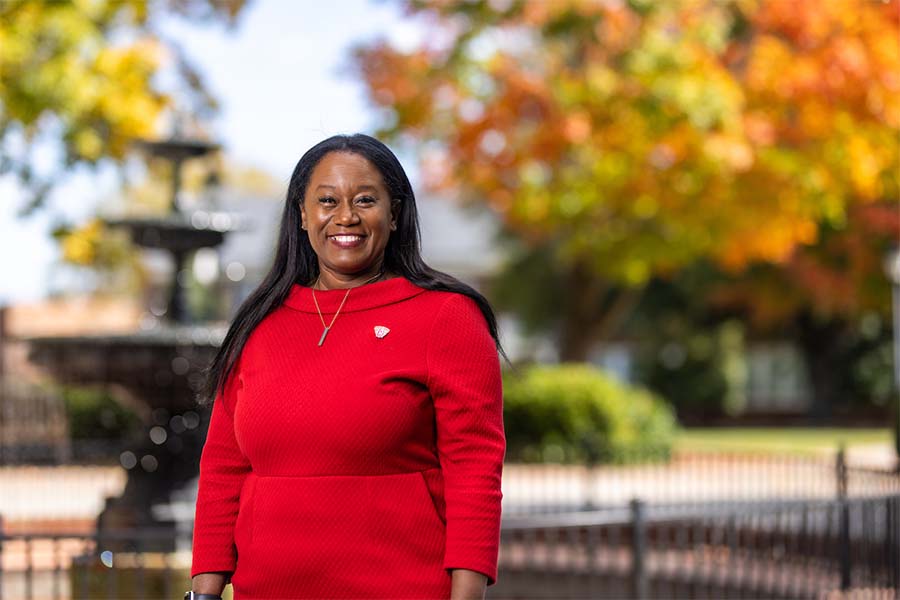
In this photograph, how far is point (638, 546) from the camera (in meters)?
7.35

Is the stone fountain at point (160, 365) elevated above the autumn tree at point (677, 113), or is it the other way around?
the autumn tree at point (677, 113)

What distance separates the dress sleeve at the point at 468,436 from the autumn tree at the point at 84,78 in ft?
38.8

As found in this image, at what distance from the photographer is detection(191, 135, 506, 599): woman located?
2.79 m

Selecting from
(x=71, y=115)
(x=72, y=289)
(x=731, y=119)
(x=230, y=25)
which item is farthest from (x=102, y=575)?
(x=72, y=289)

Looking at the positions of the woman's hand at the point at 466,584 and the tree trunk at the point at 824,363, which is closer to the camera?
the woman's hand at the point at 466,584

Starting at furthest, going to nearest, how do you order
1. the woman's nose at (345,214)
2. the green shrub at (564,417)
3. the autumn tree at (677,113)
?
the green shrub at (564,417)
the autumn tree at (677,113)
the woman's nose at (345,214)

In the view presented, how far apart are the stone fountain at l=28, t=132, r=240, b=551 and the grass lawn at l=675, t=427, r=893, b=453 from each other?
1605cm

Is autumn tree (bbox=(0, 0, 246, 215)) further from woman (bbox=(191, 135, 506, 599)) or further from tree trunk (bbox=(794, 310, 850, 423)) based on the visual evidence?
tree trunk (bbox=(794, 310, 850, 423))

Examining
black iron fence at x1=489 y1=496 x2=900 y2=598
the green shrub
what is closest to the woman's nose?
black iron fence at x1=489 y1=496 x2=900 y2=598

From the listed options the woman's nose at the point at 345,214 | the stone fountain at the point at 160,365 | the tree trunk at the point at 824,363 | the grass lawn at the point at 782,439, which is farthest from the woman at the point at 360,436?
the tree trunk at the point at 824,363

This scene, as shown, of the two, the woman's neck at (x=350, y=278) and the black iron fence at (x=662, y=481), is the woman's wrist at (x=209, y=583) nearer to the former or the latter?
the woman's neck at (x=350, y=278)

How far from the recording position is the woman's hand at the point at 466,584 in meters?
2.74

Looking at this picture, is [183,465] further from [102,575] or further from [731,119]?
[731,119]

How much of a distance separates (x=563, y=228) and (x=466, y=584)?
23997 millimetres
